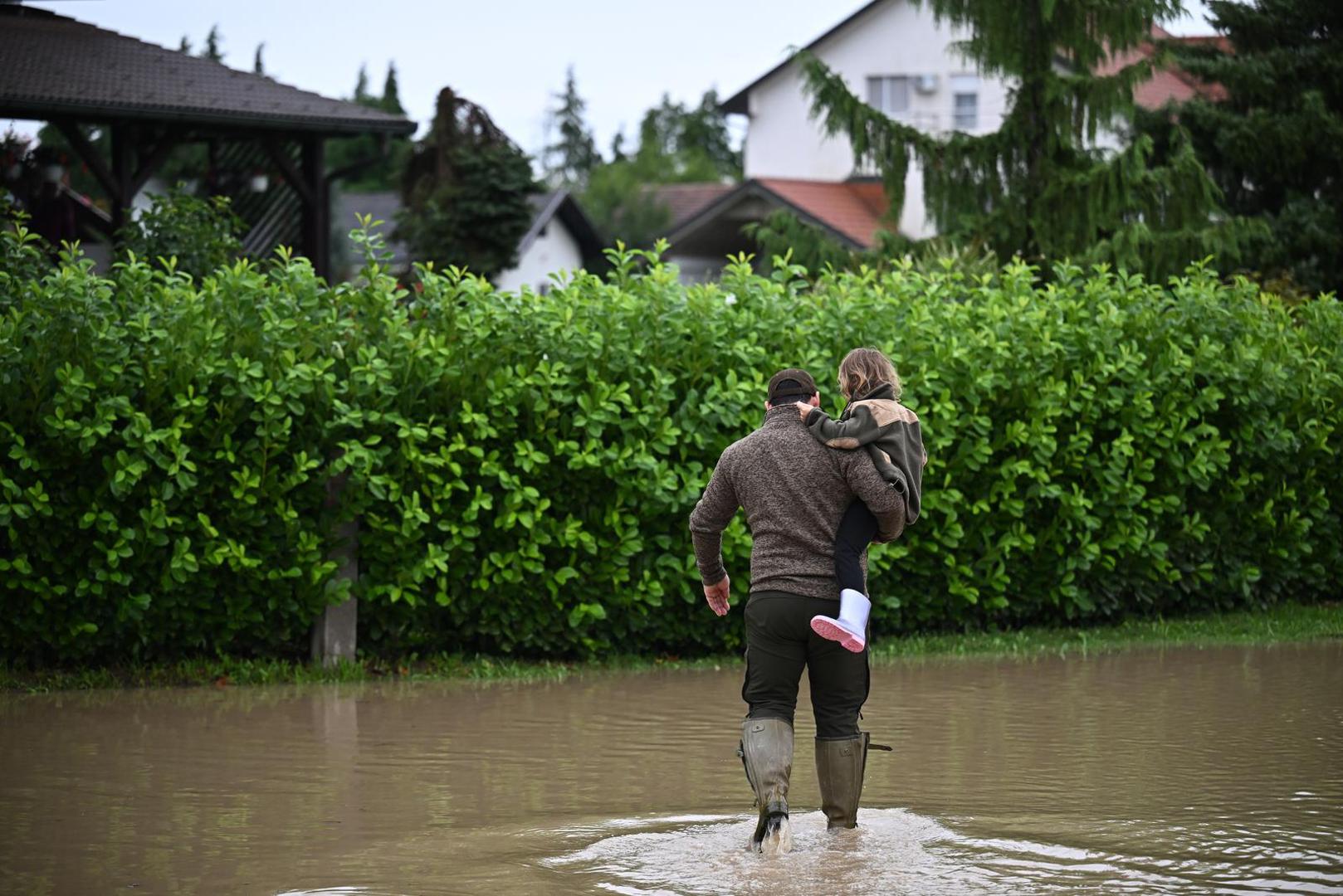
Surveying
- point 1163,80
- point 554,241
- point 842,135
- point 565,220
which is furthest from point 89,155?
point 1163,80

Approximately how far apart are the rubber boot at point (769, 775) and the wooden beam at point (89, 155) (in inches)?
624

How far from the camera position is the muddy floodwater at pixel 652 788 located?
6000mm

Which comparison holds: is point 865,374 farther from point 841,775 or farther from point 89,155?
point 89,155

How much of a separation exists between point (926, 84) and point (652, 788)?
4060 cm

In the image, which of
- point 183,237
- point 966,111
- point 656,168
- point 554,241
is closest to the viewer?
point 183,237

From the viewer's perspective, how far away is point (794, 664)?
650 centimetres

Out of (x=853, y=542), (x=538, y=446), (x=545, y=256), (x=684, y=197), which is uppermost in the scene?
(x=684, y=197)

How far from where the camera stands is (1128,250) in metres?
19.2

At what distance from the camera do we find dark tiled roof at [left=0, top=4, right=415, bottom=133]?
1989cm

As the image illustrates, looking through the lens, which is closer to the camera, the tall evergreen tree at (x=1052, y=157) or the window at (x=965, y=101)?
the tall evergreen tree at (x=1052, y=157)

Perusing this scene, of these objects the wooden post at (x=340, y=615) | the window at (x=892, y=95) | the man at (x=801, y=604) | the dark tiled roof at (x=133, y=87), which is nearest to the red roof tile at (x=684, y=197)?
the window at (x=892, y=95)

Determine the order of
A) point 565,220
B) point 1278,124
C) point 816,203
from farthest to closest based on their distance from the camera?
point 565,220 → point 816,203 → point 1278,124

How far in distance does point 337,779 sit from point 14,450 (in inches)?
135

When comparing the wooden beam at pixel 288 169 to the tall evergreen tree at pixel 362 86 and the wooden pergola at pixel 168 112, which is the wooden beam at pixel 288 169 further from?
the tall evergreen tree at pixel 362 86
